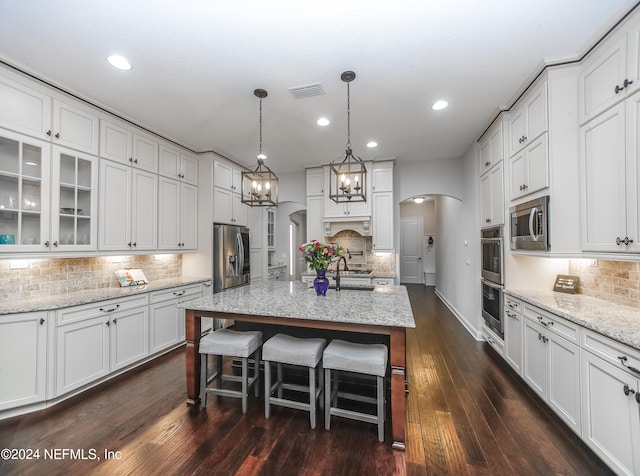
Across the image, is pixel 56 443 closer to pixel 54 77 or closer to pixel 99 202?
pixel 99 202

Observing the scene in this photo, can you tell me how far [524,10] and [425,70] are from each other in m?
0.73

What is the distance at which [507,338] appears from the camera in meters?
3.02

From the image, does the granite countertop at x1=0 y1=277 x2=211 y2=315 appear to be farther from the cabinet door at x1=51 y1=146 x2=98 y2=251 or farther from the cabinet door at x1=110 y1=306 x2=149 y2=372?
the cabinet door at x1=51 y1=146 x2=98 y2=251

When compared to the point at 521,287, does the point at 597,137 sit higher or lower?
higher

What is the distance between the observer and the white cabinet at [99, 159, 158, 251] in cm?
306

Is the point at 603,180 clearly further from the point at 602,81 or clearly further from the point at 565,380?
the point at 565,380

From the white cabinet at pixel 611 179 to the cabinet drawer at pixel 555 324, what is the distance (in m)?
0.61

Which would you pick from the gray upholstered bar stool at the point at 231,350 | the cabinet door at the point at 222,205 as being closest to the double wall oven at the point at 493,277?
the gray upholstered bar stool at the point at 231,350

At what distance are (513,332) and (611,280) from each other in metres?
0.95

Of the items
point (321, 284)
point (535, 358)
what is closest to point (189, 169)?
point (321, 284)

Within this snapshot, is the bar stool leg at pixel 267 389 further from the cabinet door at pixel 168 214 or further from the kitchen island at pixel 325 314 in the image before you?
the cabinet door at pixel 168 214

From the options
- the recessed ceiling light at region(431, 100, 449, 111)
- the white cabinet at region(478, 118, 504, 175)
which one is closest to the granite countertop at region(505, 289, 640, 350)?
the white cabinet at region(478, 118, 504, 175)

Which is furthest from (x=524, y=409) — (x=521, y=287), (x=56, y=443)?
(x=56, y=443)

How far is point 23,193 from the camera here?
2.44 metres
